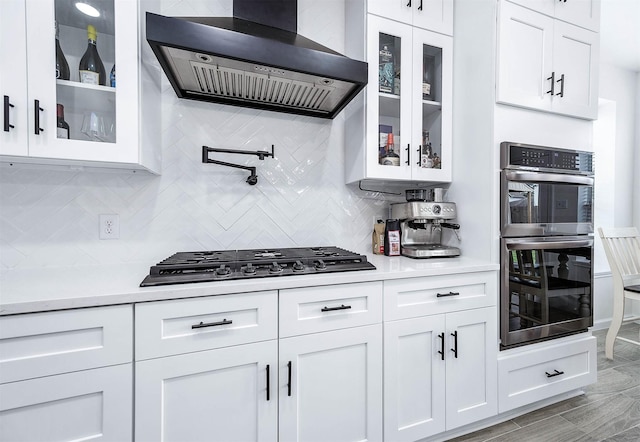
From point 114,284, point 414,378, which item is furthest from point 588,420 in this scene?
point 114,284

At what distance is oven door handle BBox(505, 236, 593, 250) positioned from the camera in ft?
5.48

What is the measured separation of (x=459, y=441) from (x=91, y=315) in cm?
180

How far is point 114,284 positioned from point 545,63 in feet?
8.25

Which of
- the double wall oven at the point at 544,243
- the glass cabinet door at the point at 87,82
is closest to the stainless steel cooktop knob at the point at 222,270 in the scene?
the glass cabinet door at the point at 87,82

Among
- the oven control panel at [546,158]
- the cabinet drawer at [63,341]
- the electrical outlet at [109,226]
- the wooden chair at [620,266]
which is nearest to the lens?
the cabinet drawer at [63,341]

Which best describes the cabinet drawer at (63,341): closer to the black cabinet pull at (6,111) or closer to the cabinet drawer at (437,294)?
the black cabinet pull at (6,111)

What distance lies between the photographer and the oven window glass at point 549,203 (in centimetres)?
170

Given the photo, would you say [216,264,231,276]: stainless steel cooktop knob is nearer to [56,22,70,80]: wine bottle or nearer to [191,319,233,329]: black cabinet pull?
[191,319,233,329]: black cabinet pull

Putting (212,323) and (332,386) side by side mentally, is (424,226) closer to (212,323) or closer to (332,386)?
(332,386)

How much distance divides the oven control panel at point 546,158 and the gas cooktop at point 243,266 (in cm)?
104

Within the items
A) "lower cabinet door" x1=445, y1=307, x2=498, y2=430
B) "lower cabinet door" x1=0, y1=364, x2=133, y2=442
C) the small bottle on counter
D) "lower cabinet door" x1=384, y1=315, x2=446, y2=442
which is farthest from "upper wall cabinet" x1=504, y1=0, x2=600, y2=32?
"lower cabinet door" x1=0, y1=364, x2=133, y2=442

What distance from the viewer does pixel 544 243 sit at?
1.73 meters

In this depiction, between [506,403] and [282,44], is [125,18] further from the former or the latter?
[506,403]

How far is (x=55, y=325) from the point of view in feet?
3.11
